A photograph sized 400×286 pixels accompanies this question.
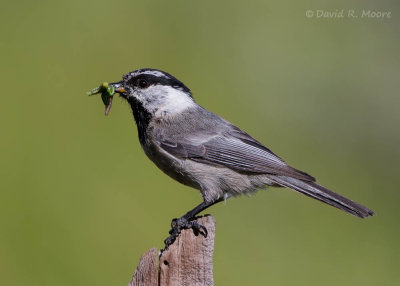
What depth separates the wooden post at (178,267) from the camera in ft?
9.39

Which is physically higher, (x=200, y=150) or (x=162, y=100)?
(x=162, y=100)

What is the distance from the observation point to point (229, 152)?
3.92 m

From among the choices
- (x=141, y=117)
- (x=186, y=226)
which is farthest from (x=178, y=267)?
(x=141, y=117)

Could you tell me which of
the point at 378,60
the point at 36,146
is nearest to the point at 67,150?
the point at 36,146

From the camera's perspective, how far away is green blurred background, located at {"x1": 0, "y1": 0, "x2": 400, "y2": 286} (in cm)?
463

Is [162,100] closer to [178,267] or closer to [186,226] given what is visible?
[186,226]

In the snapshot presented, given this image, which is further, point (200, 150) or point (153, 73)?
point (153, 73)

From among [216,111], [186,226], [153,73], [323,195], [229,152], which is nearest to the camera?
[186,226]

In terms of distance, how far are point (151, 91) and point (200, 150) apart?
1.72ft

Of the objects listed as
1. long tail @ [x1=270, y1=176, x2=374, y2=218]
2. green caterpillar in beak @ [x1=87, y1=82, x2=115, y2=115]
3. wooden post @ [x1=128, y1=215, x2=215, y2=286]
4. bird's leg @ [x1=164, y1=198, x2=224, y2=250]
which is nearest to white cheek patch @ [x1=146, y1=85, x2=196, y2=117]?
green caterpillar in beak @ [x1=87, y1=82, x2=115, y2=115]

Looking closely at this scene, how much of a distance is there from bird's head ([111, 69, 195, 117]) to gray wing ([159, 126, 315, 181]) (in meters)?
0.26

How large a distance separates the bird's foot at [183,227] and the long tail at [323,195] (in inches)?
26.9

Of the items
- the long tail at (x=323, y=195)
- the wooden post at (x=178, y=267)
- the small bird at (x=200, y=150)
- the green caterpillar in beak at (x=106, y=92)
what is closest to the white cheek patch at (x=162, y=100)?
the small bird at (x=200, y=150)

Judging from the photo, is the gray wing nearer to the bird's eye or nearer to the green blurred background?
the bird's eye
